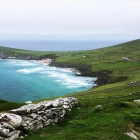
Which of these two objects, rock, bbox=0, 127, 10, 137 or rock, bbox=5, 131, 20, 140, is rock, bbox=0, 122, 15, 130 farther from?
rock, bbox=0, 127, 10, 137

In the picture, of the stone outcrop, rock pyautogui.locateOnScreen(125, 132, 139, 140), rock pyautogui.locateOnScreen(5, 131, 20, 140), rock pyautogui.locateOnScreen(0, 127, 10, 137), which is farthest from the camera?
rock pyautogui.locateOnScreen(125, 132, 139, 140)

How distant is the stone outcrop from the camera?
2633 centimetres

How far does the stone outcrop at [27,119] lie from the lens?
26.3 m

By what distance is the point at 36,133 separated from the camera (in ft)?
93.6

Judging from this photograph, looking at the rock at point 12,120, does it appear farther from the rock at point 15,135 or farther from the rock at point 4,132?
the rock at point 4,132

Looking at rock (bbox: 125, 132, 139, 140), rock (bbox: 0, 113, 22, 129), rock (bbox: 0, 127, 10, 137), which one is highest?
Answer: rock (bbox: 0, 113, 22, 129)

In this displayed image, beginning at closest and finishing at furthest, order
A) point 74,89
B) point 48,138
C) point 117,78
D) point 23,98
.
→ point 48,138 → point 23,98 → point 74,89 → point 117,78

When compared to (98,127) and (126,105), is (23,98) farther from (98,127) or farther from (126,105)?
(98,127)

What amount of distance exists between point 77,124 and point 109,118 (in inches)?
205

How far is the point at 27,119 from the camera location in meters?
30.2

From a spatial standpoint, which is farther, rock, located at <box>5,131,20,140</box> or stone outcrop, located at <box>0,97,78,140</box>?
stone outcrop, located at <box>0,97,78,140</box>

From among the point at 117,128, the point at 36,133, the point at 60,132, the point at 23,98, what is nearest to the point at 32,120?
the point at 36,133

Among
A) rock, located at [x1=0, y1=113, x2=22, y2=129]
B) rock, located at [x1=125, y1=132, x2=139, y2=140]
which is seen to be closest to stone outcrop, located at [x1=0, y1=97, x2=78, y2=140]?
rock, located at [x1=0, y1=113, x2=22, y2=129]

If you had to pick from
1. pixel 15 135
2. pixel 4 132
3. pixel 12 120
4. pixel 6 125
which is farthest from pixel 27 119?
pixel 4 132
